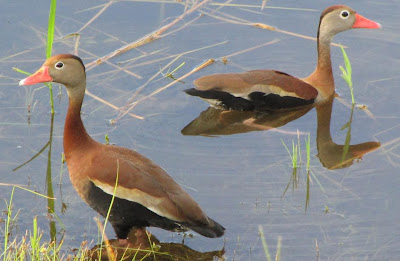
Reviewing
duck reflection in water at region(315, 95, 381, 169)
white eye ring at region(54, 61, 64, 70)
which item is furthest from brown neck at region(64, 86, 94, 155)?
duck reflection in water at region(315, 95, 381, 169)

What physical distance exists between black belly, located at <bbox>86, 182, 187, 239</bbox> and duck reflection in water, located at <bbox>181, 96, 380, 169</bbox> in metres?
1.66

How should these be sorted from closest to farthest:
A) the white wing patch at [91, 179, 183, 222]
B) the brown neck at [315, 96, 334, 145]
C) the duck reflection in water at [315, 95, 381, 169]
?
the white wing patch at [91, 179, 183, 222] < the duck reflection in water at [315, 95, 381, 169] < the brown neck at [315, 96, 334, 145]

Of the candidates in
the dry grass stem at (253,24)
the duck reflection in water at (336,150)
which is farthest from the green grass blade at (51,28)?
the dry grass stem at (253,24)

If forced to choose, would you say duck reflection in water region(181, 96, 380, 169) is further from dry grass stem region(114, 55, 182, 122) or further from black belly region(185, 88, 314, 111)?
dry grass stem region(114, 55, 182, 122)

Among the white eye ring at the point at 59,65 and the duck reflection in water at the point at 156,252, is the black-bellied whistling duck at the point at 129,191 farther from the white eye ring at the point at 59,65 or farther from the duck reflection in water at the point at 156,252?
the white eye ring at the point at 59,65

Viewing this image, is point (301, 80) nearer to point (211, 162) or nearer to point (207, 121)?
point (207, 121)

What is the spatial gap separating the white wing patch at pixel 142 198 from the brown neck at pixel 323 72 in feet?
9.47

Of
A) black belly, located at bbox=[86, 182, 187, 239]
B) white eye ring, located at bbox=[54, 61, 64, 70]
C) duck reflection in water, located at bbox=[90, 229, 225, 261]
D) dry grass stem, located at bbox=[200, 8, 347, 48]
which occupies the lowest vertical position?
duck reflection in water, located at bbox=[90, 229, 225, 261]

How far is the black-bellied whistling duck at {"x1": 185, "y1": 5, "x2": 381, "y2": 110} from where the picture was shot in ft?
26.0

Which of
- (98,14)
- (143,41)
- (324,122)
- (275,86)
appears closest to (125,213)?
(275,86)

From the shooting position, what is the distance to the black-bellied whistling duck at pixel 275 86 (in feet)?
26.0

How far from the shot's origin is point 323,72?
27.6 feet

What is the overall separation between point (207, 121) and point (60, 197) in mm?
1789

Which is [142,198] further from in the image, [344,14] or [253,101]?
[344,14]
